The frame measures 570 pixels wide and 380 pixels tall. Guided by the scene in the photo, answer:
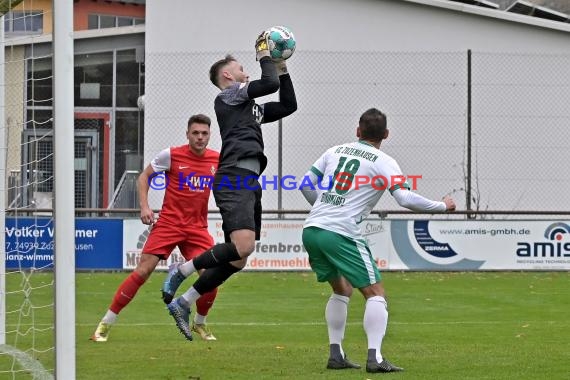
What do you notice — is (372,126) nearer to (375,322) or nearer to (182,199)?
(375,322)

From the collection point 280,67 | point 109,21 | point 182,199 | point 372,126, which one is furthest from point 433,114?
point 372,126

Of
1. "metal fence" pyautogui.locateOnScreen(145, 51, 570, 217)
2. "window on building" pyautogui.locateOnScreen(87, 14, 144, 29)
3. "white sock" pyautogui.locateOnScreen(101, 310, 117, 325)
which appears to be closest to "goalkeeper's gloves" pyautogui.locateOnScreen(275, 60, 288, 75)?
"white sock" pyautogui.locateOnScreen(101, 310, 117, 325)

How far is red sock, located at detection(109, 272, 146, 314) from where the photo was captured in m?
9.74

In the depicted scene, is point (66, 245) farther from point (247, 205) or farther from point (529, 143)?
point (529, 143)

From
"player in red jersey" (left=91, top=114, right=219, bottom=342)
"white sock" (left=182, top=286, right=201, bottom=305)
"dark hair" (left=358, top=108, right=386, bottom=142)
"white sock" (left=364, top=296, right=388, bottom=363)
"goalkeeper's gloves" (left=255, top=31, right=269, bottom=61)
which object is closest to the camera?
"white sock" (left=364, top=296, right=388, bottom=363)

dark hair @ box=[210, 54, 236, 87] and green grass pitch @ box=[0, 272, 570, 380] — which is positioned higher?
dark hair @ box=[210, 54, 236, 87]

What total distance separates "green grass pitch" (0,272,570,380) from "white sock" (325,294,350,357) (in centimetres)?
23

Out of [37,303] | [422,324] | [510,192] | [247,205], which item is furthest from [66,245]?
[510,192]

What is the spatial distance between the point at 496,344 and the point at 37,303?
18.3 feet

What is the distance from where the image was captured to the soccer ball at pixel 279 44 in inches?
313

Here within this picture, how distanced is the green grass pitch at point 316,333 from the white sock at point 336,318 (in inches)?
9.1

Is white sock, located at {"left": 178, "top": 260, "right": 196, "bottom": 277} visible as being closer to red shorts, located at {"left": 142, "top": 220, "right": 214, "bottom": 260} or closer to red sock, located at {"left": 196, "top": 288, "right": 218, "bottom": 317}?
red sock, located at {"left": 196, "top": 288, "right": 218, "bottom": 317}

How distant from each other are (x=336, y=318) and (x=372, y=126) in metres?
1.24

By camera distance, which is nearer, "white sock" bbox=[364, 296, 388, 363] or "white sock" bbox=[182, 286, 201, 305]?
"white sock" bbox=[364, 296, 388, 363]
